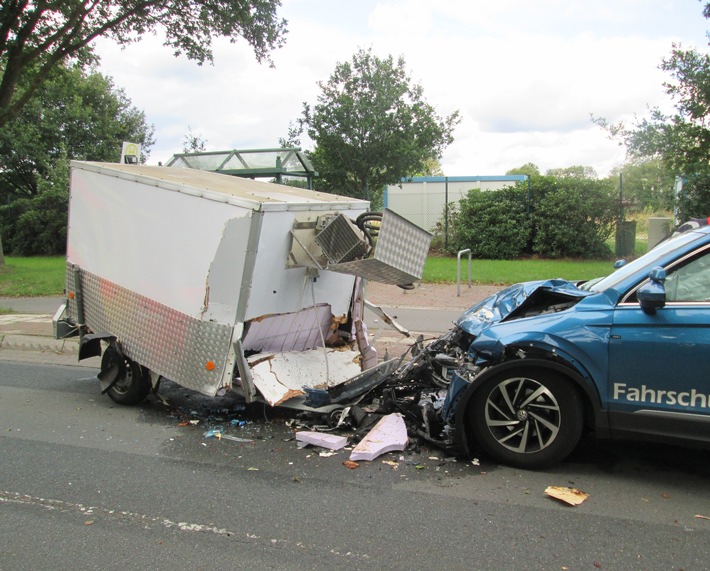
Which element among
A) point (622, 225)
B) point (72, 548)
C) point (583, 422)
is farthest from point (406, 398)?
point (622, 225)

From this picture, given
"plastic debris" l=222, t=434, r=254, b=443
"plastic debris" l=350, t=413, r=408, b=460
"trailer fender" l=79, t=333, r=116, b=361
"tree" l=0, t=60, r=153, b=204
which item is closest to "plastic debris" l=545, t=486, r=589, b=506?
"plastic debris" l=350, t=413, r=408, b=460

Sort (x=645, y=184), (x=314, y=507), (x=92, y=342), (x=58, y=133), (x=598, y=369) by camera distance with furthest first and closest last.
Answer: (x=58, y=133) → (x=645, y=184) → (x=92, y=342) → (x=598, y=369) → (x=314, y=507)

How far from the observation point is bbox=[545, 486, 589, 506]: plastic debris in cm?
370

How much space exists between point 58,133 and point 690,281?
112 ft

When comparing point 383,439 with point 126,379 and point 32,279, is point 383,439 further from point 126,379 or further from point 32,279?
point 32,279

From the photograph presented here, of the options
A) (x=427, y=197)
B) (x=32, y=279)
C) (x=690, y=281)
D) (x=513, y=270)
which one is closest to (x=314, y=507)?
(x=690, y=281)

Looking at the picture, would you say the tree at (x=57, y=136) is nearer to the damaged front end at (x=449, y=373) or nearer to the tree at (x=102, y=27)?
the tree at (x=102, y=27)

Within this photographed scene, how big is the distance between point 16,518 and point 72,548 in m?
0.61

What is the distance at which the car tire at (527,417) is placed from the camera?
400 cm

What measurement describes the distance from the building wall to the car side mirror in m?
14.8

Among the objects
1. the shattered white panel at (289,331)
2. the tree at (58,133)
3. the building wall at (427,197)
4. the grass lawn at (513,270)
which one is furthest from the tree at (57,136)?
the shattered white panel at (289,331)

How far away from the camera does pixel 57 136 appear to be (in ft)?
103

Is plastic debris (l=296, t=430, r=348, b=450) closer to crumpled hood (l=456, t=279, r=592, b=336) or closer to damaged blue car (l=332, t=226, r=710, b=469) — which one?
damaged blue car (l=332, t=226, r=710, b=469)

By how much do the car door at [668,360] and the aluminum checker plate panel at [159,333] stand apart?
9.82ft
